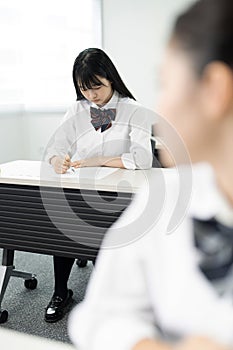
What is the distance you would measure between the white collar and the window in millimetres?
3308

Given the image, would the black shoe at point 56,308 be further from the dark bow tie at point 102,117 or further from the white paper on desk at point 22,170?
the dark bow tie at point 102,117

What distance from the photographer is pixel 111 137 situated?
1.99 m

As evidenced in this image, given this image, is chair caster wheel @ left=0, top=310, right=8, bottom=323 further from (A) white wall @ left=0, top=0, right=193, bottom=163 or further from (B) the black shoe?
(A) white wall @ left=0, top=0, right=193, bottom=163

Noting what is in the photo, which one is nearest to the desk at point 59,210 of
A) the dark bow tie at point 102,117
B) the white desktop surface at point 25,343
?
the dark bow tie at point 102,117

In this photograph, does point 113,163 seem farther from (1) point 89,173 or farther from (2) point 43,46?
(2) point 43,46

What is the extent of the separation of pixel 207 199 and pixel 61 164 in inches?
59.8

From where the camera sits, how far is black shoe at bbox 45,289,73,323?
77.4 inches

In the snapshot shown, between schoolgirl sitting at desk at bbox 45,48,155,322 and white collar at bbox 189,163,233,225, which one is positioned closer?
white collar at bbox 189,163,233,225

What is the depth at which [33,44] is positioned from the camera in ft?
12.0

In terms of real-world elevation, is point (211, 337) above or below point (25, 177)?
above

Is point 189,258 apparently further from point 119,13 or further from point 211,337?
point 119,13

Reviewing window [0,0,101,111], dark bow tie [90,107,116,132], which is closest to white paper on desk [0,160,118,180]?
dark bow tie [90,107,116,132]

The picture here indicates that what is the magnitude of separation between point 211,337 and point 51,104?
3584 millimetres

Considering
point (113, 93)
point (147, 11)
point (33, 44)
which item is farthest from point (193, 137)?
point (33, 44)
